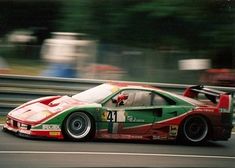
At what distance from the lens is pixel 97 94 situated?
35.3 feet

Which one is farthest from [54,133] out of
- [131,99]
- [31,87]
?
[31,87]

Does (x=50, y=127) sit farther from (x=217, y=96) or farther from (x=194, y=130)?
(x=217, y=96)

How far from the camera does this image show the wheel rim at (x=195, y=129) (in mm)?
10934

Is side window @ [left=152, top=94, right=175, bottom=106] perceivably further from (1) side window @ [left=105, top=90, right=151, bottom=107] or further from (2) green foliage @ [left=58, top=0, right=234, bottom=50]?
(2) green foliage @ [left=58, top=0, right=234, bottom=50]

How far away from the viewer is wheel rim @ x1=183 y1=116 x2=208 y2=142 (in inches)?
430

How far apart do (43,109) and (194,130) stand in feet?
9.19

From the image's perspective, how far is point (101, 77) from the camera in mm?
13383

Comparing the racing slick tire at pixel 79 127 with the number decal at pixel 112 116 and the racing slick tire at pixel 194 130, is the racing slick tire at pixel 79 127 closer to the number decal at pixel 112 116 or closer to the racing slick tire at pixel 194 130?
the number decal at pixel 112 116

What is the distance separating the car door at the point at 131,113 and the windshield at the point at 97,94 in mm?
168

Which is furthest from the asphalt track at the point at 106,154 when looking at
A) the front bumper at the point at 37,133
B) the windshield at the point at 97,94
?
the windshield at the point at 97,94

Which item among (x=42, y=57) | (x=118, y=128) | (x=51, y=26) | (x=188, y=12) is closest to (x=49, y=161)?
(x=118, y=128)

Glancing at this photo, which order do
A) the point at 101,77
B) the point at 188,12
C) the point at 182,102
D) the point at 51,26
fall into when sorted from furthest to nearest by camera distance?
the point at 51,26 < the point at 188,12 < the point at 101,77 < the point at 182,102

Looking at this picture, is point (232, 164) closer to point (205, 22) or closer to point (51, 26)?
point (205, 22)

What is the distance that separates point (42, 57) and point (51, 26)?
4.20 m
